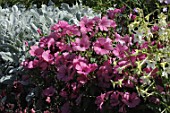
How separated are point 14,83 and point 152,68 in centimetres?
136

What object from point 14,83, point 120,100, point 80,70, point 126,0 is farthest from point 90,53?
point 126,0

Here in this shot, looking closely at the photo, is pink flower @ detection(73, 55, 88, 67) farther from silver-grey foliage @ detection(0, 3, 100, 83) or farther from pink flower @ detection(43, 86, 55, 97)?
silver-grey foliage @ detection(0, 3, 100, 83)

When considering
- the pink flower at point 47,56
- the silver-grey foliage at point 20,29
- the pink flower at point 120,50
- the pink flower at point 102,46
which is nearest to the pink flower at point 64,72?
the pink flower at point 47,56

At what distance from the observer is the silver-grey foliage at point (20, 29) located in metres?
4.39

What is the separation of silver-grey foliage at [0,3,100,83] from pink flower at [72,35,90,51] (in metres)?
0.79

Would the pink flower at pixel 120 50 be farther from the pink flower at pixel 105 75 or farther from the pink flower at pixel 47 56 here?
the pink flower at pixel 47 56

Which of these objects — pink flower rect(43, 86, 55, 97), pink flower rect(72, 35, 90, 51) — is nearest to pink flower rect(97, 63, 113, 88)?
pink flower rect(72, 35, 90, 51)

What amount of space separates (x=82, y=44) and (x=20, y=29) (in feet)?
3.59

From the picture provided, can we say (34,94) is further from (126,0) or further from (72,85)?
(126,0)

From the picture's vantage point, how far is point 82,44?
12.1 ft

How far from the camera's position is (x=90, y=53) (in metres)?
3.76

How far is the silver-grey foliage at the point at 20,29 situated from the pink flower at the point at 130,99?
1.21m

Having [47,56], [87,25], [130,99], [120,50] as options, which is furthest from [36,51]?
[130,99]

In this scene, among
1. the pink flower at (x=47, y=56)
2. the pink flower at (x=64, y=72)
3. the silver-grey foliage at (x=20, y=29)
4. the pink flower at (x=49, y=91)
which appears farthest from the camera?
the silver-grey foliage at (x=20, y=29)
